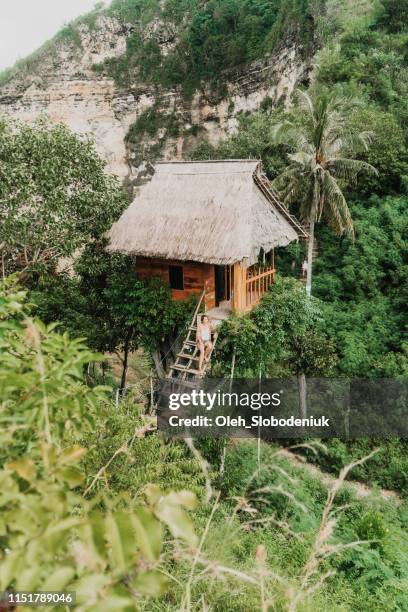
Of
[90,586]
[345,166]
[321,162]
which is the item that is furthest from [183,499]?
[345,166]

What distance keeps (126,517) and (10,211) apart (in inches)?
448

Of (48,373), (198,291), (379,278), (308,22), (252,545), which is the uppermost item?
(308,22)

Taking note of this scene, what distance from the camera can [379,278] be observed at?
60.2 feet

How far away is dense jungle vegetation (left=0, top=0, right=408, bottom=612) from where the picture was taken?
1472mm

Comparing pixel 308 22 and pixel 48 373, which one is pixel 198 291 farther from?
pixel 308 22

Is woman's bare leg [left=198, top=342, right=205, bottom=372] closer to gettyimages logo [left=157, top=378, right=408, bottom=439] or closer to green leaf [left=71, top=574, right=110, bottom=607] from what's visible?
gettyimages logo [left=157, top=378, right=408, bottom=439]

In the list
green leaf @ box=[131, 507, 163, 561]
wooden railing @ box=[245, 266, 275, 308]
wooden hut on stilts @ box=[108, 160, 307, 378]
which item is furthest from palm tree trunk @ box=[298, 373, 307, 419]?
green leaf @ box=[131, 507, 163, 561]

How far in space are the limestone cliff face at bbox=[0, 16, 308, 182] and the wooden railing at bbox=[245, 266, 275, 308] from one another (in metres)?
30.0

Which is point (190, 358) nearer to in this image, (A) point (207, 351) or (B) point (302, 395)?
(A) point (207, 351)

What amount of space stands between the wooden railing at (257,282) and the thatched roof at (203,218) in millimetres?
913

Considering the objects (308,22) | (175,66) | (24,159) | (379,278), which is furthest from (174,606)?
(175,66)

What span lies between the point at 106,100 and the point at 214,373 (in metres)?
35.6

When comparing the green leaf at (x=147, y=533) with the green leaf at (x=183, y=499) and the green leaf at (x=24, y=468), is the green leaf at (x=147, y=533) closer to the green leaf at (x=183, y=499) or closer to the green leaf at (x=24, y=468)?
the green leaf at (x=183, y=499)

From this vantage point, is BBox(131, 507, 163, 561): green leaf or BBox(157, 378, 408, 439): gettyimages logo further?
BBox(157, 378, 408, 439): gettyimages logo
